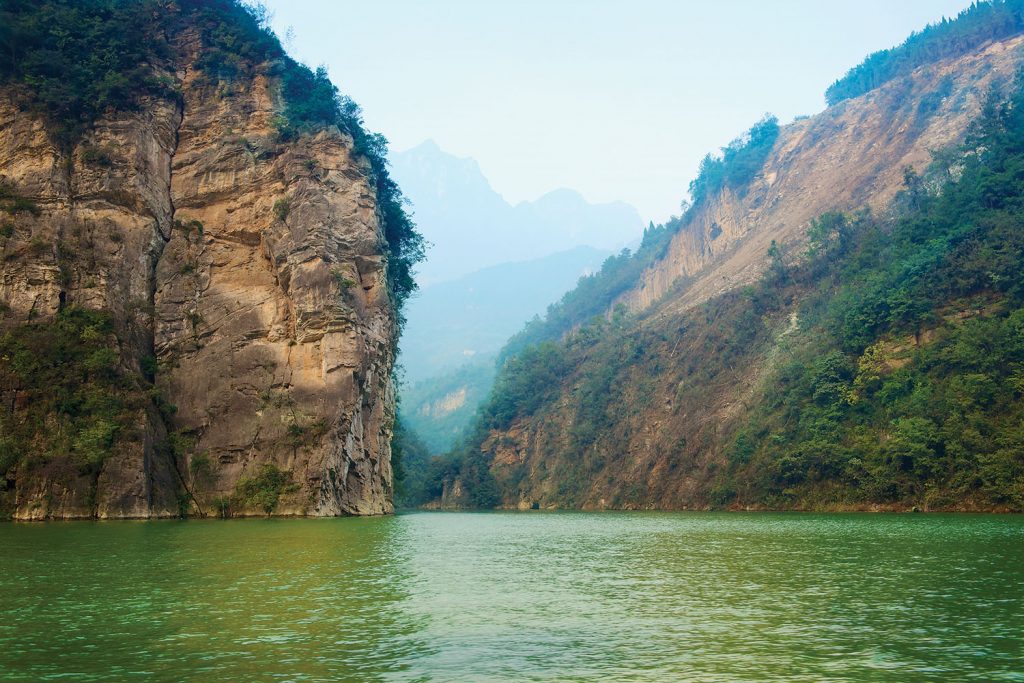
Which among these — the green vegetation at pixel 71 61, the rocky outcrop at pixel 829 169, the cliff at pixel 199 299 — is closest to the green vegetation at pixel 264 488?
the cliff at pixel 199 299

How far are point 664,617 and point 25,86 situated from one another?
49173 mm

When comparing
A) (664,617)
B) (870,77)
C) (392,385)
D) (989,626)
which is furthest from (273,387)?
(870,77)

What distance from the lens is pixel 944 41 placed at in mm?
90438

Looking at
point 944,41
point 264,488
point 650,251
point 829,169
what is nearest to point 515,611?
point 264,488

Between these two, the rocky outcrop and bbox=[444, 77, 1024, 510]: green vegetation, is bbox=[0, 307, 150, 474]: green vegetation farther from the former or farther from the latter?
the rocky outcrop

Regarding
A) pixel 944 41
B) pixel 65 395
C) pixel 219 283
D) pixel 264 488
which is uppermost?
pixel 944 41

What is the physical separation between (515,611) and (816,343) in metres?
53.7

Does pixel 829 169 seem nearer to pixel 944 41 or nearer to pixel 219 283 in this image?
pixel 944 41

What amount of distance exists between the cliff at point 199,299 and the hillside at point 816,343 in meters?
28.2

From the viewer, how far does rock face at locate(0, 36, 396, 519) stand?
144 feet

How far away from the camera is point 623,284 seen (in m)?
124

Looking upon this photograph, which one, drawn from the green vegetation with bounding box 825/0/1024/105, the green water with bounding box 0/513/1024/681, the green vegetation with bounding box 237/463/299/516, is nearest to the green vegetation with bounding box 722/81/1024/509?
the green water with bounding box 0/513/1024/681

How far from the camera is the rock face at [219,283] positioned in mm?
43812

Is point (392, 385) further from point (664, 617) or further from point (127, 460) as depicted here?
point (664, 617)
